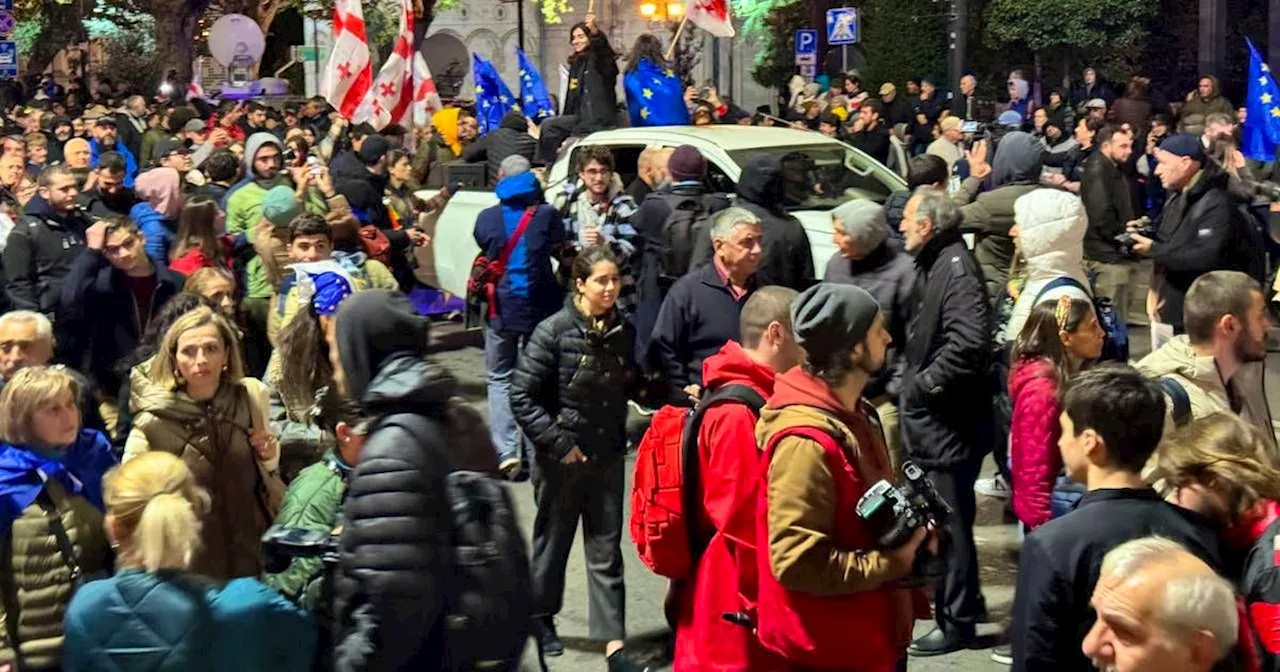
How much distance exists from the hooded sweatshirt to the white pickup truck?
288 centimetres

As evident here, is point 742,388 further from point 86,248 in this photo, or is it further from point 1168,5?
point 1168,5

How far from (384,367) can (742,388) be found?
114 cm

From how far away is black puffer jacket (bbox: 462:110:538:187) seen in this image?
1512cm

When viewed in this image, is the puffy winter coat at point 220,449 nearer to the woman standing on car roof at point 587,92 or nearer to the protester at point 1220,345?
the protester at point 1220,345

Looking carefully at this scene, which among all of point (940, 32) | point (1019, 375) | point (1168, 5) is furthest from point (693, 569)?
point (1168, 5)

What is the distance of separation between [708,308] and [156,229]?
3.95 metres

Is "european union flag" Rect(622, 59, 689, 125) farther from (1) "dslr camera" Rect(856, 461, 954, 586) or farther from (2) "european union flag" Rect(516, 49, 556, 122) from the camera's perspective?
(1) "dslr camera" Rect(856, 461, 954, 586)

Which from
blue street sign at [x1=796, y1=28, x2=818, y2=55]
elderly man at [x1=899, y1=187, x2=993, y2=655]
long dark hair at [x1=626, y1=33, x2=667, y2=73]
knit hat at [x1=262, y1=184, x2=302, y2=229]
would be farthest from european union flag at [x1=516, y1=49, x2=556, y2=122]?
elderly man at [x1=899, y1=187, x2=993, y2=655]

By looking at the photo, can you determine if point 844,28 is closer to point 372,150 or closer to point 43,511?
point 372,150

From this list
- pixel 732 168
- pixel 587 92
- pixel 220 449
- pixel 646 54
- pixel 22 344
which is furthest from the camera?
pixel 587 92

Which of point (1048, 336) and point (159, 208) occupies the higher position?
point (159, 208)

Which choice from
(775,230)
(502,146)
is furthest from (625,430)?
(502,146)

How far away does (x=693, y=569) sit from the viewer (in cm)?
488

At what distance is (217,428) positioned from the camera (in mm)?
5578
